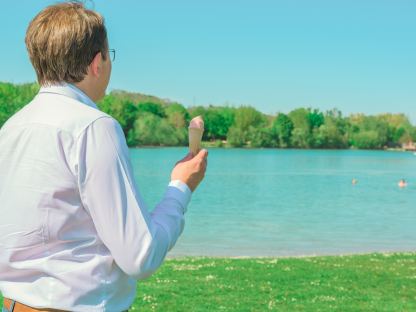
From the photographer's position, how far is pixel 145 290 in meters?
9.91

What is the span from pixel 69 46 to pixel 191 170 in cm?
59

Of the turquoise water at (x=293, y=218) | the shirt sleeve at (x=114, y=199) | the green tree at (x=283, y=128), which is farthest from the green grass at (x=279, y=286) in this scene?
the green tree at (x=283, y=128)

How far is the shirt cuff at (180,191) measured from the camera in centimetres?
223

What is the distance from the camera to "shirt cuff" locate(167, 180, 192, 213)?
2.23 meters

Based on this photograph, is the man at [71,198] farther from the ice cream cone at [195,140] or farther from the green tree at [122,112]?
the green tree at [122,112]

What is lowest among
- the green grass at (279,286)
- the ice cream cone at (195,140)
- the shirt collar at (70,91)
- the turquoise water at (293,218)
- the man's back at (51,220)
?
Result: the turquoise water at (293,218)

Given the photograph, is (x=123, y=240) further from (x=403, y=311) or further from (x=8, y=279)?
(x=403, y=311)

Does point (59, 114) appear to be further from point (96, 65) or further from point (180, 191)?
point (180, 191)

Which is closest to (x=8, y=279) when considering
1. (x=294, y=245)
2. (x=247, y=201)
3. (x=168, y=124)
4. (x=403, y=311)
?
(x=403, y=311)

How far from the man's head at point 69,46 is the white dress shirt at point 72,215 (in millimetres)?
81

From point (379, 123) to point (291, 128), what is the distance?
2785 cm

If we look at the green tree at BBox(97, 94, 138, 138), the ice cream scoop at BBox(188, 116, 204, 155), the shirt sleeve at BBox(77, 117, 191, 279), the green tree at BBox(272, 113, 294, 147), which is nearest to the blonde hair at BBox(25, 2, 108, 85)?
the shirt sleeve at BBox(77, 117, 191, 279)

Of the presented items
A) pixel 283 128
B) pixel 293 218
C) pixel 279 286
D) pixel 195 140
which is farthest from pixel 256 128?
pixel 195 140

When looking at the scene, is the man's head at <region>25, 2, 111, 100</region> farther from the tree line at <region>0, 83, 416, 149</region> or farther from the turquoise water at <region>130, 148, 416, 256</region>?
the tree line at <region>0, 83, 416, 149</region>
